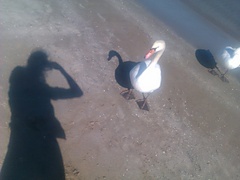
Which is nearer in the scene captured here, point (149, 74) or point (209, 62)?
point (149, 74)

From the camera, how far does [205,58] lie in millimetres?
14500

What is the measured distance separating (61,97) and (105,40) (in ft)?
14.0

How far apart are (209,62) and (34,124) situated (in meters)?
9.17

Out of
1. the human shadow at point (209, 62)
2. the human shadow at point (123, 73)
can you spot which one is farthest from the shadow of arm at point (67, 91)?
the human shadow at point (209, 62)

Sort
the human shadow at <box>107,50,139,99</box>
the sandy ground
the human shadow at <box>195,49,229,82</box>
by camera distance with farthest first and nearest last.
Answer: the human shadow at <box>195,49,229,82</box>, the human shadow at <box>107,50,139,99</box>, the sandy ground

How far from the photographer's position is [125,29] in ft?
47.5

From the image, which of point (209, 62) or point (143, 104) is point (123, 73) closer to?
point (143, 104)

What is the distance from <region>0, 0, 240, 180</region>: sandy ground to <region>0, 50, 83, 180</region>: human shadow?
0.23 meters

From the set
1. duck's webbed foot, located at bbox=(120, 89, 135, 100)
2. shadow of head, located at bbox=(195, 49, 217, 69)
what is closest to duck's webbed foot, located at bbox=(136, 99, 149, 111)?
duck's webbed foot, located at bbox=(120, 89, 135, 100)

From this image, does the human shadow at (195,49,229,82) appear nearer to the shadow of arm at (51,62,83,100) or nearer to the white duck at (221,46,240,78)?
the white duck at (221,46,240,78)

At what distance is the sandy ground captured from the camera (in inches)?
363

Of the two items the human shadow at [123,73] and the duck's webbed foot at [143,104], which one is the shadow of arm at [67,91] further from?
the duck's webbed foot at [143,104]

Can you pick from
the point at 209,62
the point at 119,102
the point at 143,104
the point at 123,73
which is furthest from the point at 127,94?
the point at 209,62

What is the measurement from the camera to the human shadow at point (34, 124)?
26.6 feet
